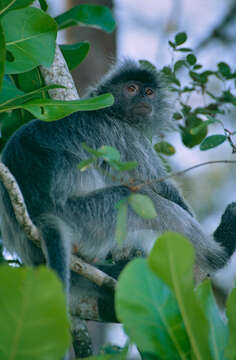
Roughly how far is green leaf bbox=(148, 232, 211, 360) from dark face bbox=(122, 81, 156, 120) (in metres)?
2.82

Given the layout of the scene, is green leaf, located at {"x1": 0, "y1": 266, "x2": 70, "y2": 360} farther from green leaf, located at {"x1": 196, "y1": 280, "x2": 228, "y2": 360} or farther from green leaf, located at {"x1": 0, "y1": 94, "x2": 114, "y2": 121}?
green leaf, located at {"x1": 0, "y1": 94, "x2": 114, "y2": 121}

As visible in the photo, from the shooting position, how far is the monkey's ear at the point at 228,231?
4492 millimetres

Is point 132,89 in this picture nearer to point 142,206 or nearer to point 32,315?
point 142,206

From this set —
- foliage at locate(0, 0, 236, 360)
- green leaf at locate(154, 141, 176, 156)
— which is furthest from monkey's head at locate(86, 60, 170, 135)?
foliage at locate(0, 0, 236, 360)

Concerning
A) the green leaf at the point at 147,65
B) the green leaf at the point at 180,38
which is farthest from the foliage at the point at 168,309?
the green leaf at the point at 147,65

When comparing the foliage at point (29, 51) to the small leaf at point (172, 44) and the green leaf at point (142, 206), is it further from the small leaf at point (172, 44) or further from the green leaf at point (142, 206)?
the small leaf at point (172, 44)

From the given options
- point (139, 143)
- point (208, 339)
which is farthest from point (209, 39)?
point (208, 339)

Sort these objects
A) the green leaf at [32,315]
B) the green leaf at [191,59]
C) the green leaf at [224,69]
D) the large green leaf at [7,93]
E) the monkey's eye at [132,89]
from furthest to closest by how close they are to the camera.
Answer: the monkey's eye at [132,89] < the green leaf at [191,59] < the green leaf at [224,69] < the large green leaf at [7,93] < the green leaf at [32,315]

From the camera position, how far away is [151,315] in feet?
6.84

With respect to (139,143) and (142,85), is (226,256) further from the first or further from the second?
(142,85)

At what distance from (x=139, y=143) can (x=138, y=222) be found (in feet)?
2.76

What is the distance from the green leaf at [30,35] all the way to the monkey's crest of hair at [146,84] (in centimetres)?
142

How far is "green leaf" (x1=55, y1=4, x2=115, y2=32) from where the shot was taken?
4.63 m

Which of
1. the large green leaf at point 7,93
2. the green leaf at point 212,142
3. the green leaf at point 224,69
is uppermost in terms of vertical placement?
the large green leaf at point 7,93
